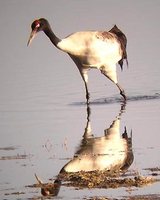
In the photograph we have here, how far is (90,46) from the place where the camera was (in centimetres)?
1692

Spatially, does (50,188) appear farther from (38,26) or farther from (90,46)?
(38,26)

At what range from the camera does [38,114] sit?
16234 millimetres

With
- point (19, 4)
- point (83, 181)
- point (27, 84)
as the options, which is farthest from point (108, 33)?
point (19, 4)

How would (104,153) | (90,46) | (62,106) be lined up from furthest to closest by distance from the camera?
(62,106)
(90,46)
(104,153)

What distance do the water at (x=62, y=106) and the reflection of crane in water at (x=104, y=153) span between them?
4.3 inches

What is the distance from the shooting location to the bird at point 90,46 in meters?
16.8

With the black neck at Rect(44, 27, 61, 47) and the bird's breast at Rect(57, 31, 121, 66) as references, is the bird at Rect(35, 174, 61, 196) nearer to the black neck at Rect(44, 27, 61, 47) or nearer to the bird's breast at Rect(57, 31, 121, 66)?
the bird's breast at Rect(57, 31, 121, 66)

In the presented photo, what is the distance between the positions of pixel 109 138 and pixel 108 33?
4.85m

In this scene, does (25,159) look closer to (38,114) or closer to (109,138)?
(109,138)

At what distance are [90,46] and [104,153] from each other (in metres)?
5.18

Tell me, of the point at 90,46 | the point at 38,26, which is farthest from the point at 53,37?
the point at 90,46

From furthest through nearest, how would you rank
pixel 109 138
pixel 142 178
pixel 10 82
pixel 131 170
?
pixel 10 82, pixel 109 138, pixel 131 170, pixel 142 178

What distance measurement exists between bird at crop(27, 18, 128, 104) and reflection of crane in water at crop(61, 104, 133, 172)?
301cm

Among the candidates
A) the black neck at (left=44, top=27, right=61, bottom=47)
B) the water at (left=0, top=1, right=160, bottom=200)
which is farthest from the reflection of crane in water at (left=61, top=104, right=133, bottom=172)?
the black neck at (left=44, top=27, right=61, bottom=47)
